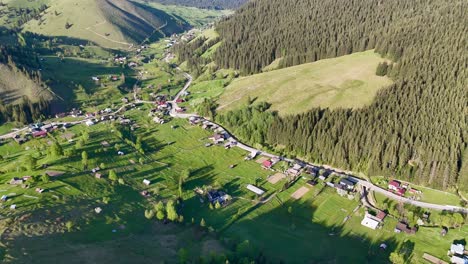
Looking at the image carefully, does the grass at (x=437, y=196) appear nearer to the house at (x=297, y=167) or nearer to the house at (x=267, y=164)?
the house at (x=297, y=167)

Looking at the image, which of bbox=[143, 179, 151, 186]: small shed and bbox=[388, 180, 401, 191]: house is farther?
bbox=[143, 179, 151, 186]: small shed

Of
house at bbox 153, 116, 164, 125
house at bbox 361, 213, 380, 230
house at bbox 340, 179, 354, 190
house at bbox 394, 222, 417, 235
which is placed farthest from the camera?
house at bbox 153, 116, 164, 125

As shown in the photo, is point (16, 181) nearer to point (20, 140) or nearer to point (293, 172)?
point (20, 140)

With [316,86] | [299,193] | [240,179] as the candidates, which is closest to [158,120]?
[240,179]

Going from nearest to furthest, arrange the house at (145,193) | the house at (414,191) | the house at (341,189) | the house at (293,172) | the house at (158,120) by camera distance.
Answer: the house at (414,191), the house at (145,193), the house at (341,189), the house at (293,172), the house at (158,120)

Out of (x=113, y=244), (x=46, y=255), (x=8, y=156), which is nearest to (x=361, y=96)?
(x=113, y=244)

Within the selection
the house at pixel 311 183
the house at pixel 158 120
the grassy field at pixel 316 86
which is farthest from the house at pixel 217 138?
the house at pixel 311 183

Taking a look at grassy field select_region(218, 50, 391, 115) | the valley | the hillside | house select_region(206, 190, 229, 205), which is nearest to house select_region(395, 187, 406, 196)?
the valley

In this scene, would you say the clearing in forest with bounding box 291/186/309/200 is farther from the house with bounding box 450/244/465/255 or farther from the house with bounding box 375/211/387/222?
the house with bounding box 450/244/465/255
